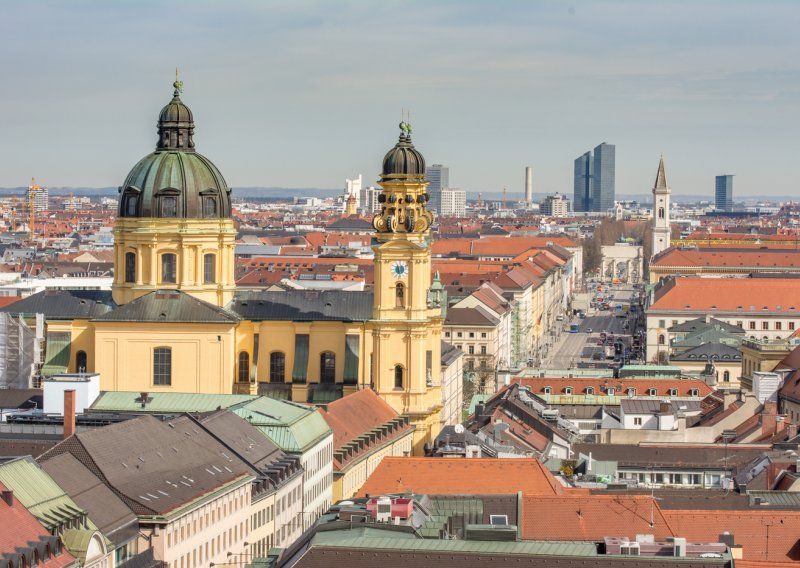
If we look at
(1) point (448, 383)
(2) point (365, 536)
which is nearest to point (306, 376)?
(1) point (448, 383)

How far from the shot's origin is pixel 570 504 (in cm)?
6341

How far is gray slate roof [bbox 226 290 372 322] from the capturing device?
10625 centimetres

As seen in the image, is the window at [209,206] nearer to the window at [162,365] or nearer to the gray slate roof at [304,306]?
the gray slate roof at [304,306]

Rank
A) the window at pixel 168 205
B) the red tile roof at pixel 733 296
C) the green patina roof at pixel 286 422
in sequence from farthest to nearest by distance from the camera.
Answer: the red tile roof at pixel 733 296 → the window at pixel 168 205 → the green patina roof at pixel 286 422

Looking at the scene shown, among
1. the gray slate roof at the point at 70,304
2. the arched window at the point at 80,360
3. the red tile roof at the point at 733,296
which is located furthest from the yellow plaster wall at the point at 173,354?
the red tile roof at the point at 733,296

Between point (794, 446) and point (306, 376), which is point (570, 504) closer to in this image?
point (794, 446)

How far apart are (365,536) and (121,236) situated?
173 feet

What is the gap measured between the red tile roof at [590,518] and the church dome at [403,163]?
43036 millimetres

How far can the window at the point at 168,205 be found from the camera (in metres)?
103

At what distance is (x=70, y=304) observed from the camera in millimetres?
106250

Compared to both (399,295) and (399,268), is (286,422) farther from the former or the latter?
(399,268)

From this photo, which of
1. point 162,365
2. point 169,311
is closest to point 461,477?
point 169,311

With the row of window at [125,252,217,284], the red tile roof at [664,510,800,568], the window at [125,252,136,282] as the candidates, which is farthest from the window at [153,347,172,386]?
the red tile roof at [664,510,800,568]

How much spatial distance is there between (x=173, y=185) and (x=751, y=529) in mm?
47284
